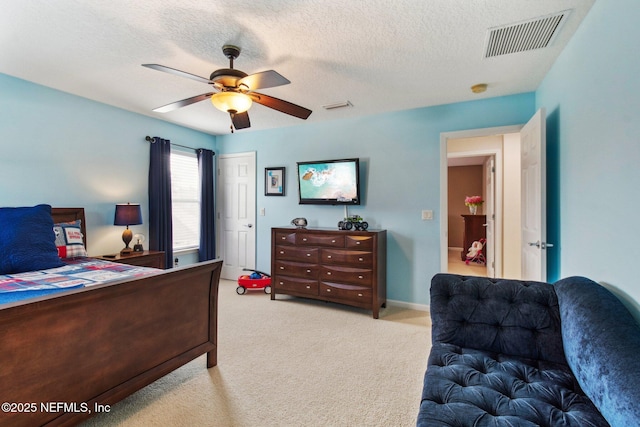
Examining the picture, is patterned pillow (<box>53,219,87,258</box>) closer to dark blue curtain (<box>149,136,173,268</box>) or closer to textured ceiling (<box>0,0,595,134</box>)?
dark blue curtain (<box>149,136,173,268</box>)

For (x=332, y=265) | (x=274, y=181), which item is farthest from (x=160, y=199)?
(x=332, y=265)

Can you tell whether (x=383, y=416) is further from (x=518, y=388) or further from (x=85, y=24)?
(x=85, y=24)

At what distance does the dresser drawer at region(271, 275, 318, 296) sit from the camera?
3836 mm

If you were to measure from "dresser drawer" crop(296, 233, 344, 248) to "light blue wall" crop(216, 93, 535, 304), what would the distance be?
0.54 meters

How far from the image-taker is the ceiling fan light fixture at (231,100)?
85.6 inches

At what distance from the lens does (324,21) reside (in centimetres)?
198

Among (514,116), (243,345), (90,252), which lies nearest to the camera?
(243,345)

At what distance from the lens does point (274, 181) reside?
471cm

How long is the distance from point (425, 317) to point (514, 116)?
2.47 m

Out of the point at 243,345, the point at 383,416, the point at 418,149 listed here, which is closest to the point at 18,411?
the point at 243,345

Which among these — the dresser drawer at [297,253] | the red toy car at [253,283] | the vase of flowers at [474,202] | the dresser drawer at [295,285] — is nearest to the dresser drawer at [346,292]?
the dresser drawer at [295,285]

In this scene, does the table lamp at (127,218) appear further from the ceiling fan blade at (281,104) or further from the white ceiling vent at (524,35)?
the white ceiling vent at (524,35)

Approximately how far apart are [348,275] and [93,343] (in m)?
2.54

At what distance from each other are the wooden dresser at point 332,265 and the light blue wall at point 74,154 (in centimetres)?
205
